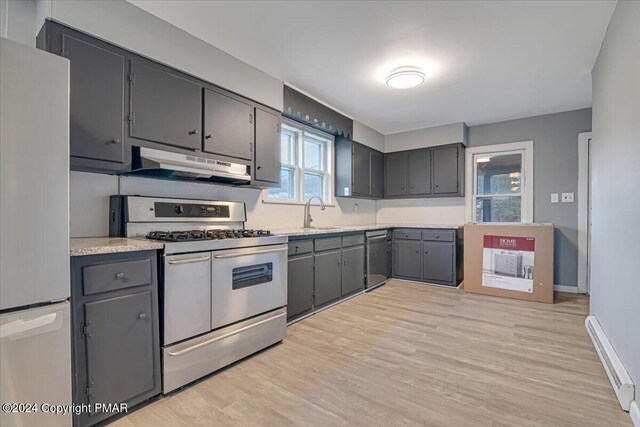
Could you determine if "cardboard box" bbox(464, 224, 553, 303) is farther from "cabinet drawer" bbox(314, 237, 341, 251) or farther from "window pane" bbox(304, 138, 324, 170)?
"window pane" bbox(304, 138, 324, 170)

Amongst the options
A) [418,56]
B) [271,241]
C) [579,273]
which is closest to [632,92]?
[418,56]

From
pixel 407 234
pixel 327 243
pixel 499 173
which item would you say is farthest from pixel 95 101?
pixel 499 173

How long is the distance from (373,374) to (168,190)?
2084 mm

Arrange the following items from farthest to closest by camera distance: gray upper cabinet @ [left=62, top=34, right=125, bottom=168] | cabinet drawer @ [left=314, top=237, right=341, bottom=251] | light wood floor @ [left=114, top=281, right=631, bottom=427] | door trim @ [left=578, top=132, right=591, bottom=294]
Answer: door trim @ [left=578, top=132, right=591, bottom=294] < cabinet drawer @ [left=314, top=237, right=341, bottom=251] < gray upper cabinet @ [left=62, top=34, right=125, bottom=168] < light wood floor @ [left=114, top=281, right=631, bottom=427]

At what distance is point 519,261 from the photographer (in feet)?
12.5

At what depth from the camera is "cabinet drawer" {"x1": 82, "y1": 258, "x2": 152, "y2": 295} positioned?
1487mm

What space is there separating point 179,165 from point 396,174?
13.1 feet

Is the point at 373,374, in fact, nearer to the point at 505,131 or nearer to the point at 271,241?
the point at 271,241

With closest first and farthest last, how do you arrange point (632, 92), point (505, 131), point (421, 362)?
point (632, 92) → point (421, 362) → point (505, 131)

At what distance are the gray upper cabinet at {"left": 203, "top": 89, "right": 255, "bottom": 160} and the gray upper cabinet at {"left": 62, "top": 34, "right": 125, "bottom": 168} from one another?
24.8 inches

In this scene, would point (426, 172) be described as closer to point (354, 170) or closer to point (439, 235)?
point (439, 235)

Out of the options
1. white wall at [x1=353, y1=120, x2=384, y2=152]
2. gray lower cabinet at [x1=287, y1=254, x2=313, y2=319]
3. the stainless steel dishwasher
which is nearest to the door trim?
the stainless steel dishwasher

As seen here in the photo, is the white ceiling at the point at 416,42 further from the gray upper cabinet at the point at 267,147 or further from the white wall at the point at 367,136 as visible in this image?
the white wall at the point at 367,136

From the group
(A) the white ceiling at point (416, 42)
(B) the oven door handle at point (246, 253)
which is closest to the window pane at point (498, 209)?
(A) the white ceiling at point (416, 42)
